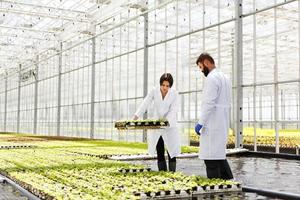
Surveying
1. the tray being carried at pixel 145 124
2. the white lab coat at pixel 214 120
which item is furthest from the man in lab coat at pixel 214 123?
the tray being carried at pixel 145 124

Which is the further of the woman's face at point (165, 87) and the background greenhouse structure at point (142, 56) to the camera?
the background greenhouse structure at point (142, 56)

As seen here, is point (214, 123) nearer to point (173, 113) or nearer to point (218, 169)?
point (218, 169)

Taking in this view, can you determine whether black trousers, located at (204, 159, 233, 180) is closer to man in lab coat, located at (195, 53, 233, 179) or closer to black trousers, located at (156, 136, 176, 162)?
man in lab coat, located at (195, 53, 233, 179)

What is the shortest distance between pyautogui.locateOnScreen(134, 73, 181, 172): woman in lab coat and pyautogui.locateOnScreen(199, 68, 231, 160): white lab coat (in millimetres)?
1326

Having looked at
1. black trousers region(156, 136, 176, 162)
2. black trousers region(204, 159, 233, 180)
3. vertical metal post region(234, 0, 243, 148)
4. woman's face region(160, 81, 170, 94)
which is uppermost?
vertical metal post region(234, 0, 243, 148)

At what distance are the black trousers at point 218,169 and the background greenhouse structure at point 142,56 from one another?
8.05 ft

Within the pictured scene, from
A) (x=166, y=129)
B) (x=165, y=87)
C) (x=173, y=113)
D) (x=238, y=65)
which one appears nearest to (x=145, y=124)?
(x=166, y=129)

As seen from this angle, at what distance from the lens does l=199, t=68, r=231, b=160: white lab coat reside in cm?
651

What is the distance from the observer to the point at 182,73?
1948 cm

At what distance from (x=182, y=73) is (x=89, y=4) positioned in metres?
10.1

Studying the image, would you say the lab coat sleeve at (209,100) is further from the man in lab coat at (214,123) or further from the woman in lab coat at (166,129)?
the woman in lab coat at (166,129)

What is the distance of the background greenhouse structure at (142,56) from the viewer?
15.9 meters

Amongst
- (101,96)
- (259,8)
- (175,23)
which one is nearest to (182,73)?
(175,23)

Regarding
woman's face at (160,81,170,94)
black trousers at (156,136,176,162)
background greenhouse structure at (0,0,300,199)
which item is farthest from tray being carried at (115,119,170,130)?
background greenhouse structure at (0,0,300,199)
